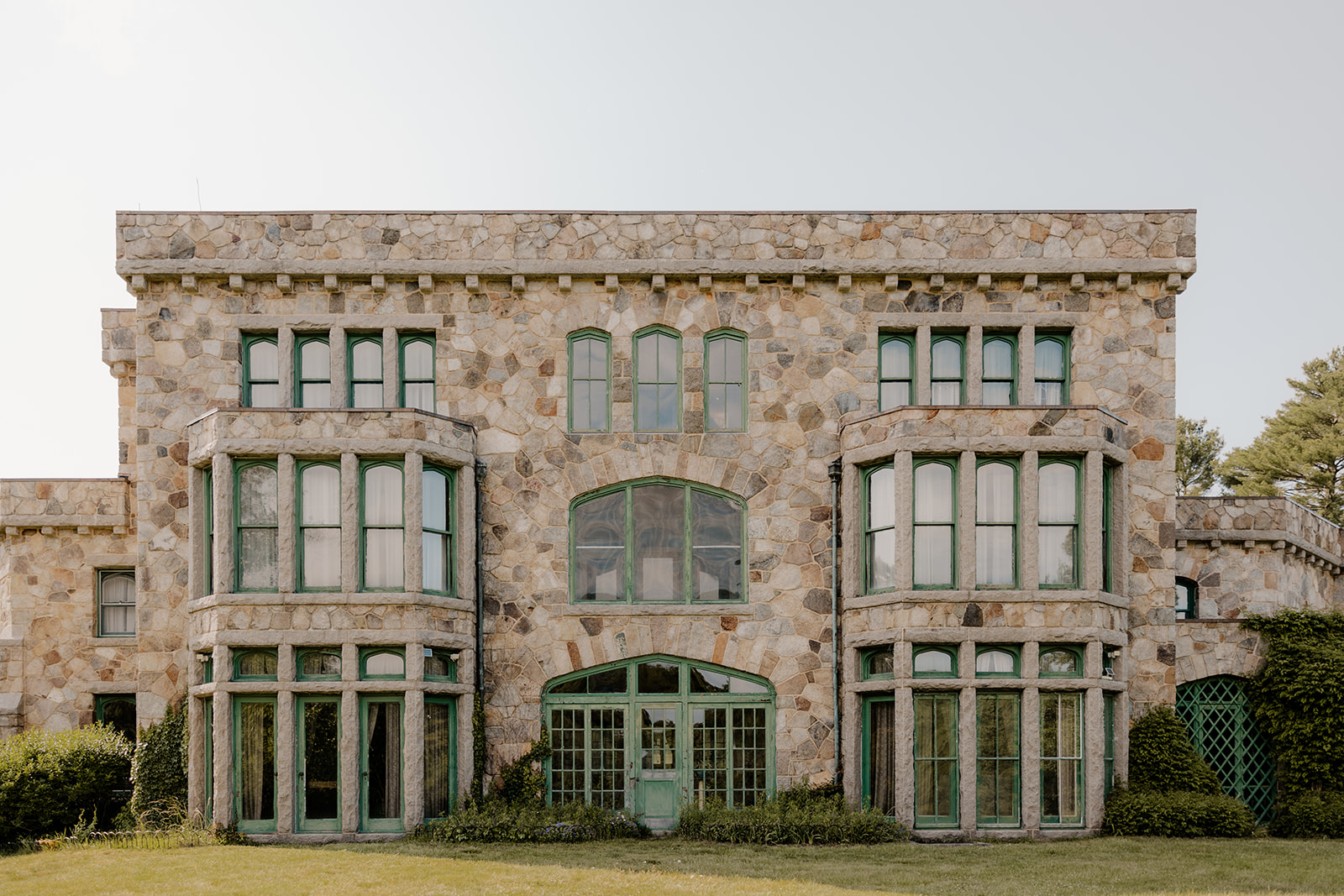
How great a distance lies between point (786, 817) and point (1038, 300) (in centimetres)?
915

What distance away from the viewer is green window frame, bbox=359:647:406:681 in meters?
17.0

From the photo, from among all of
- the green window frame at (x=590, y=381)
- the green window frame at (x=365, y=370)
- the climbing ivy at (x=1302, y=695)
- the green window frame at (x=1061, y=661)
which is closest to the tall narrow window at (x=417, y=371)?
the green window frame at (x=365, y=370)

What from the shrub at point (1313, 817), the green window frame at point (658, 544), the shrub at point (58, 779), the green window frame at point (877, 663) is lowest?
the shrub at point (1313, 817)

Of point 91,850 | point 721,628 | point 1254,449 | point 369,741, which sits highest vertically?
point 1254,449

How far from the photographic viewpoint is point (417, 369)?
745 inches

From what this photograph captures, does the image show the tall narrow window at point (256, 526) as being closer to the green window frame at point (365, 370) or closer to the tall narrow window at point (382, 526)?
the tall narrow window at point (382, 526)

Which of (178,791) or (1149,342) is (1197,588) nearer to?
(1149,342)

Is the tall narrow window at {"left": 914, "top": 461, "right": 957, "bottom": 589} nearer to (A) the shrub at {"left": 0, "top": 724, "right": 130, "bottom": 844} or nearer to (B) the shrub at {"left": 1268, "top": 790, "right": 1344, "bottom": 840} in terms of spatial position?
(B) the shrub at {"left": 1268, "top": 790, "right": 1344, "bottom": 840}

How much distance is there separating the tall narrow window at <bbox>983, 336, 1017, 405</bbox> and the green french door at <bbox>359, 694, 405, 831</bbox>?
10.5m

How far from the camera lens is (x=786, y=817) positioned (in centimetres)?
1673

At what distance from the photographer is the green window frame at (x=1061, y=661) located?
56.4ft

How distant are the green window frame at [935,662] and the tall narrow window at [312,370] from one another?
33.4ft

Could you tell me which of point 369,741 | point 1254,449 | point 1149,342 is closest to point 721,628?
point 369,741

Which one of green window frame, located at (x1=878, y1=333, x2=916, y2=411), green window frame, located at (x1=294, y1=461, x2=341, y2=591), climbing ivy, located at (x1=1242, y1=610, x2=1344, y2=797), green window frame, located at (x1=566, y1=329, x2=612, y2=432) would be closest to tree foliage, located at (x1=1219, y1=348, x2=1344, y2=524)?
climbing ivy, located at (x1=1242, y1=610, x2=1344, y2=797)
